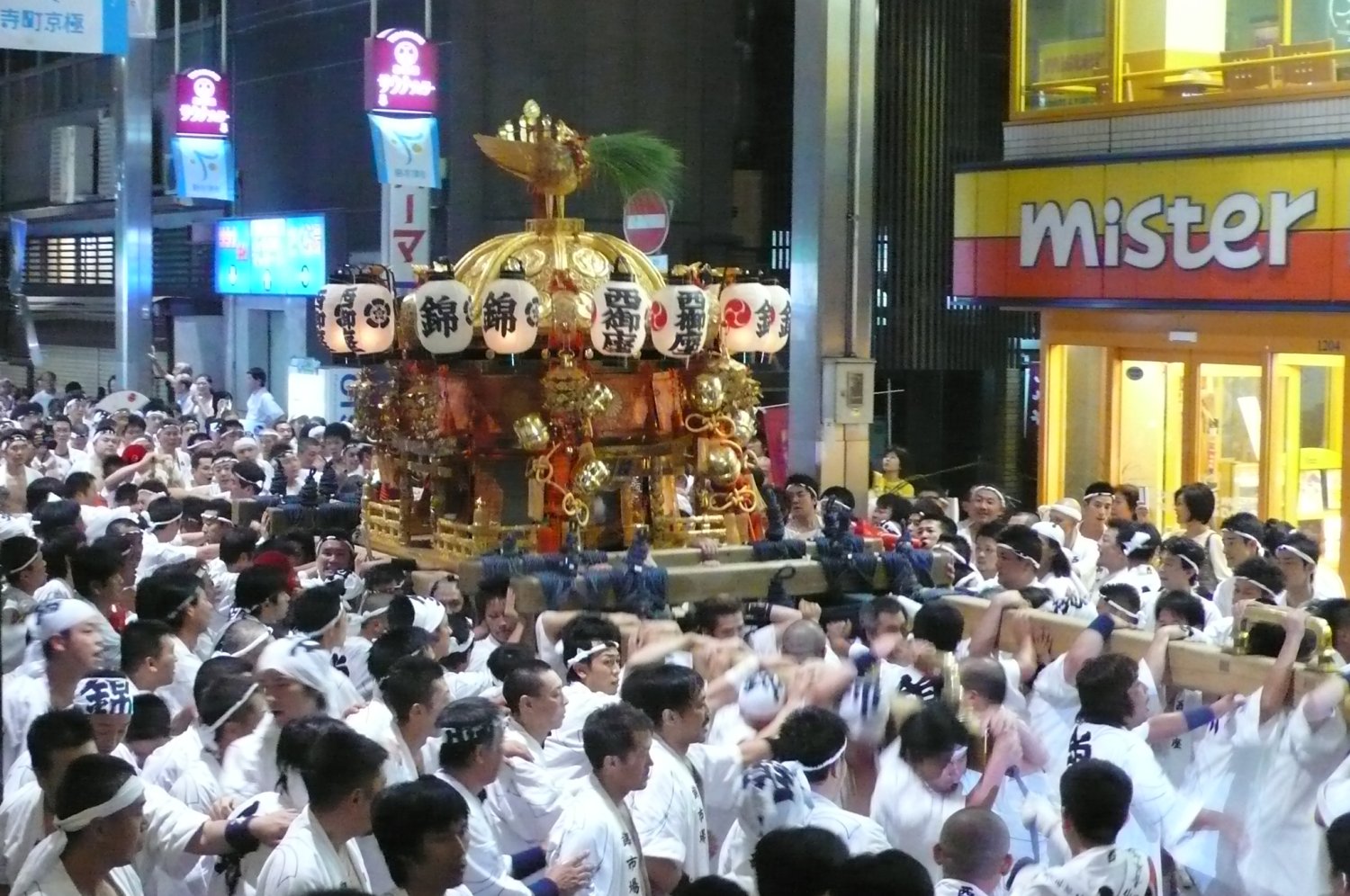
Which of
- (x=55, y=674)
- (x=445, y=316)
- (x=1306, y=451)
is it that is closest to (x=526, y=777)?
(x=55, y=674)

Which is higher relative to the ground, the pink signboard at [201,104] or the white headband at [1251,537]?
the pink signboard at [201,104]

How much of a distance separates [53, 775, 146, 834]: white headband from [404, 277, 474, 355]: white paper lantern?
5.40m

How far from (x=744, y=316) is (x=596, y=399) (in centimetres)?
108

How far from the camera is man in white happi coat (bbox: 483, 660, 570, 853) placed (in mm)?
5195

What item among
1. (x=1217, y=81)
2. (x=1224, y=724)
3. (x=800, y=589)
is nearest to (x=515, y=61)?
(x=1217, y=81)

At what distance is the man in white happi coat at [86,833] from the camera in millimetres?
4047

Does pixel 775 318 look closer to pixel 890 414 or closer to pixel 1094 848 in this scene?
pixel 1094 848

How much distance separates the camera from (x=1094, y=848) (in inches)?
171

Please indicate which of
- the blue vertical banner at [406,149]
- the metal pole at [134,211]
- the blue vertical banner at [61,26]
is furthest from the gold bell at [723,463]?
the metal pole at [134,211]

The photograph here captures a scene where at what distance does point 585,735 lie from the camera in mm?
4711

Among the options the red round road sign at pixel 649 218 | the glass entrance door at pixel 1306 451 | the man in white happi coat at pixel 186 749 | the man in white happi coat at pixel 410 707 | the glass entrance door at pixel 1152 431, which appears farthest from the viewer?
the red round road sign at pixel 649 218

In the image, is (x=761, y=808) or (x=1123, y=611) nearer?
(x=761, y=808)

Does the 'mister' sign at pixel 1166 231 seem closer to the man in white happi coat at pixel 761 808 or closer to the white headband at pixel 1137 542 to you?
the white headband at pixel 1137 542

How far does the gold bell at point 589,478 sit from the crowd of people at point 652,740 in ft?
4.39
